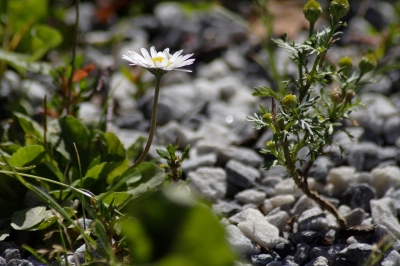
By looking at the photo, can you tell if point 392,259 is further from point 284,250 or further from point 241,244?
point 241,244

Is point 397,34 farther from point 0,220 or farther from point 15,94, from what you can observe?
point 0,220

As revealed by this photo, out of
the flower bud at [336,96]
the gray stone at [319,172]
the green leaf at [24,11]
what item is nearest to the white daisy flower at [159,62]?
the flower bud at [336,96]

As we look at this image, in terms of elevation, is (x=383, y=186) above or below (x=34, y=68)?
below

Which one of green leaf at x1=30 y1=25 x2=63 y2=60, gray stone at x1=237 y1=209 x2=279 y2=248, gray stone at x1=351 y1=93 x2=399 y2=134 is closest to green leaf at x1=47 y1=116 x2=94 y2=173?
gray stone at x1=237 y1=209 x2=279 y2=248

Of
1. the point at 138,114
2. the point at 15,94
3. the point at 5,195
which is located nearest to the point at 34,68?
the point at 15,94

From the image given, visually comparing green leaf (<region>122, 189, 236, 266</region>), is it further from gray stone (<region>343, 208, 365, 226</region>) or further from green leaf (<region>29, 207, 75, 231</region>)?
gray stone (<region>343, 208, 365, 226</region>)

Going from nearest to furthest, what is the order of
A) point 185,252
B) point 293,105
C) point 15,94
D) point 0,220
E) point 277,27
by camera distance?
point 185,252
point 293,105
point 0,220
point 15,94
point 277,27
